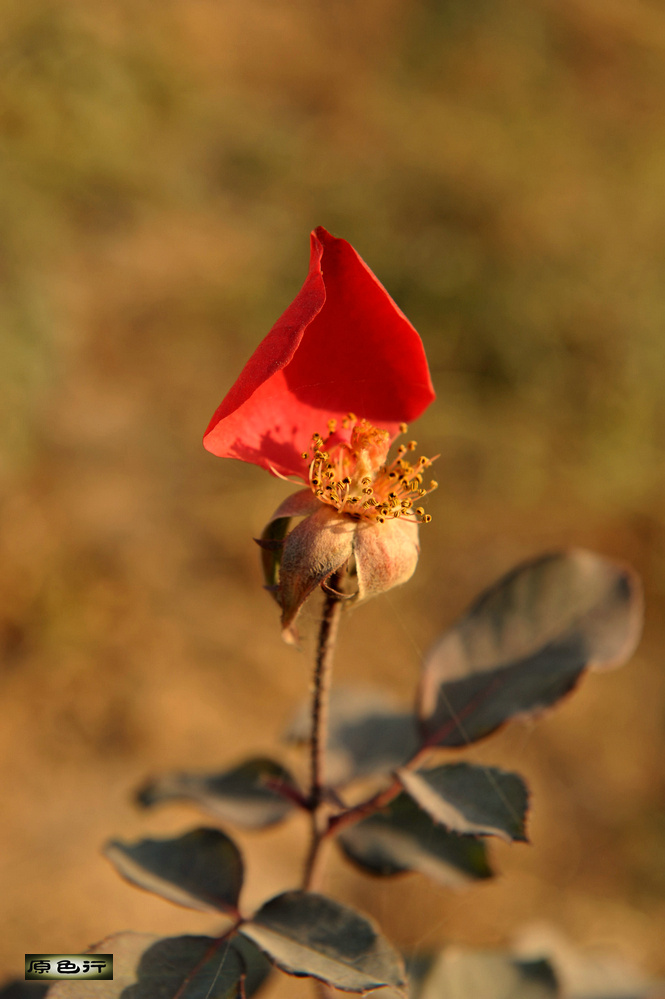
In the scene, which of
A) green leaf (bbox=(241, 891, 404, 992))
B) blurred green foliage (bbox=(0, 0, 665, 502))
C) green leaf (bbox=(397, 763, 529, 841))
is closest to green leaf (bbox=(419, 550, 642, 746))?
green leaf (bbox=(397, 763, 529, 841))

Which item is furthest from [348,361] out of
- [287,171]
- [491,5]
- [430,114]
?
[491,5]

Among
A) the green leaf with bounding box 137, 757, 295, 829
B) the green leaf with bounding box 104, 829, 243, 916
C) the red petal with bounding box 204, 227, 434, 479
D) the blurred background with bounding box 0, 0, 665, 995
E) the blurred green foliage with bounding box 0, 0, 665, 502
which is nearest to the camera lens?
the red petal with bounding box 204, 227, 434, 479

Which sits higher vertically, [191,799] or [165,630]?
[165,630]

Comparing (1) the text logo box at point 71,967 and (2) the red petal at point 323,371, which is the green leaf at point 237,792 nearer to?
(1) the text logo box at point 71,967

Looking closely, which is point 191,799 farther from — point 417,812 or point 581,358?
point 581,358

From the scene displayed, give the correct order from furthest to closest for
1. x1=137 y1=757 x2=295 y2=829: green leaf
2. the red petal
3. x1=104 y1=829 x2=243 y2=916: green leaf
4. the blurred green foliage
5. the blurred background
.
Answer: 1. the blurred green foliage
2. the blurred background
3. x1=137 y1=757 x2=295 y2=829: green leaf
4. x1=104 y1=829 x2=243 y2=916: green leaf
5. the red petal

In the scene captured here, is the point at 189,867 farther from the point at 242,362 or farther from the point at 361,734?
the point at 242,362

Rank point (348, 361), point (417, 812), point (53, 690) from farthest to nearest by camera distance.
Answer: point (53, 690) < point (417, 812) < point (348, 361)

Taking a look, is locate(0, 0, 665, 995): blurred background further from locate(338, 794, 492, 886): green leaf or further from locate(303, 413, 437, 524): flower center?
locate(303, 413, 437, 524): flower center
